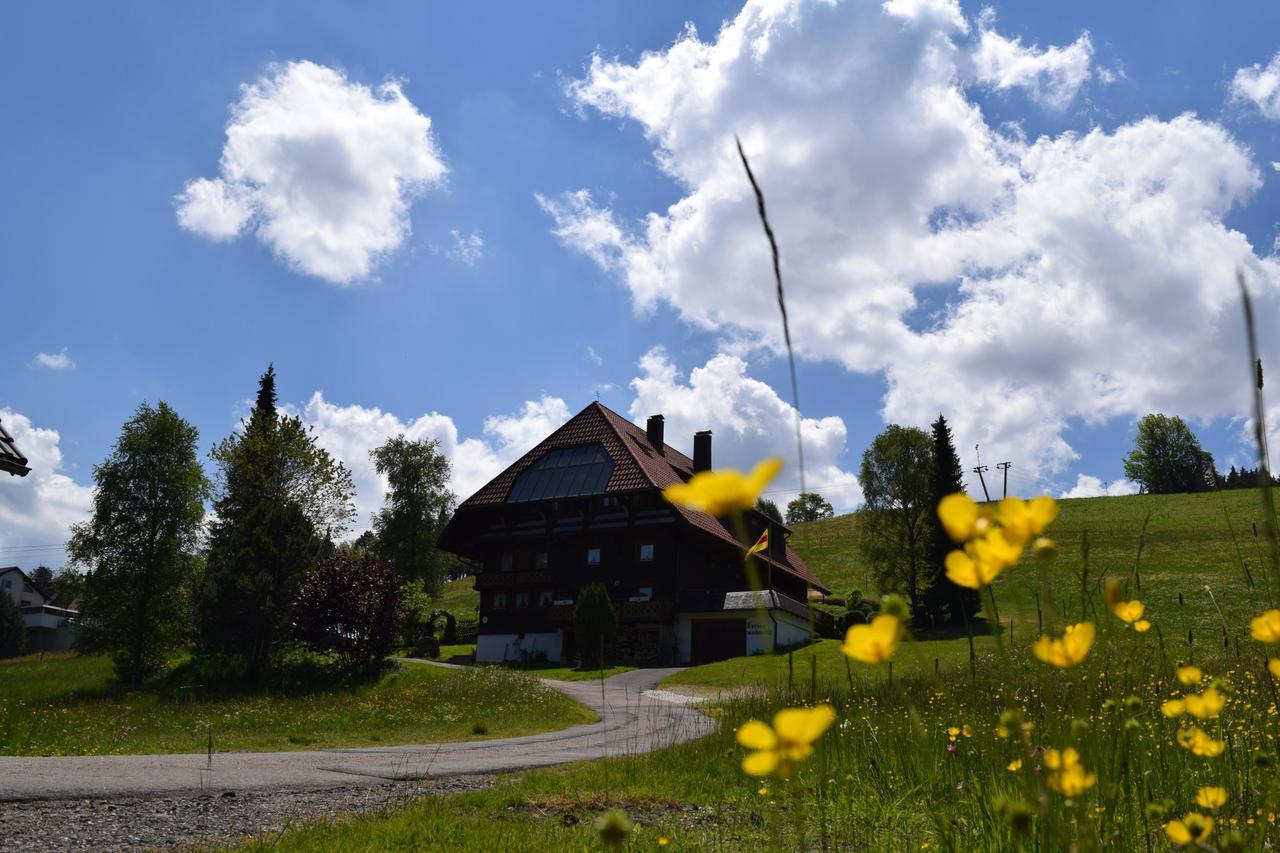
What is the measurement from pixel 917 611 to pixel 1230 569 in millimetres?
15161

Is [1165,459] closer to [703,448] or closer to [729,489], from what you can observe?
[703,448]

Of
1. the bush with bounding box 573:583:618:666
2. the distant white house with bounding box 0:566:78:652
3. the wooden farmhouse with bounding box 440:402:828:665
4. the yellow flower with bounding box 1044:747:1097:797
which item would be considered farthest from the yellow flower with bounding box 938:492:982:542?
the distant white house with bounding box 0:566:78:652

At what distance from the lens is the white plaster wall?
33.2m

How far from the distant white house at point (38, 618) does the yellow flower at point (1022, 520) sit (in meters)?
89.9

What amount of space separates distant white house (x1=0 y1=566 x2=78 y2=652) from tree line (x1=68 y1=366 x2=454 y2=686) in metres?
52.6

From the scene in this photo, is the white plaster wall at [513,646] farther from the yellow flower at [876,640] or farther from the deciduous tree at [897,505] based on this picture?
the yellow flower at [876,640]

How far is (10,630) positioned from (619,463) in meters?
52.8

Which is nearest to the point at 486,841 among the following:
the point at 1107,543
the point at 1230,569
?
the point at 1230,569

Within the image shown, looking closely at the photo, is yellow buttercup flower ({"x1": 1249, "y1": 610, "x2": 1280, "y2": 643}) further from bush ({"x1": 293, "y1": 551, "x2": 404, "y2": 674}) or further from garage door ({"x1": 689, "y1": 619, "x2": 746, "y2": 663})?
garage door ({"x1": 689, "y1": 619, "x2": 746, "y2": 663})

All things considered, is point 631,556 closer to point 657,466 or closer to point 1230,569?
point 657,466

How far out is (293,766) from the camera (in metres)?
8.34

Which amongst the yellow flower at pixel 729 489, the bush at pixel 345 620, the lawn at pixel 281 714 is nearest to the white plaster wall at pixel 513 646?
the lawn at pixel 281 714

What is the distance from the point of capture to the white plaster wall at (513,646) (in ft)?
109

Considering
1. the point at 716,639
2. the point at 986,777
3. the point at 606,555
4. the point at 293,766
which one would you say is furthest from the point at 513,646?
the point at 986,777
